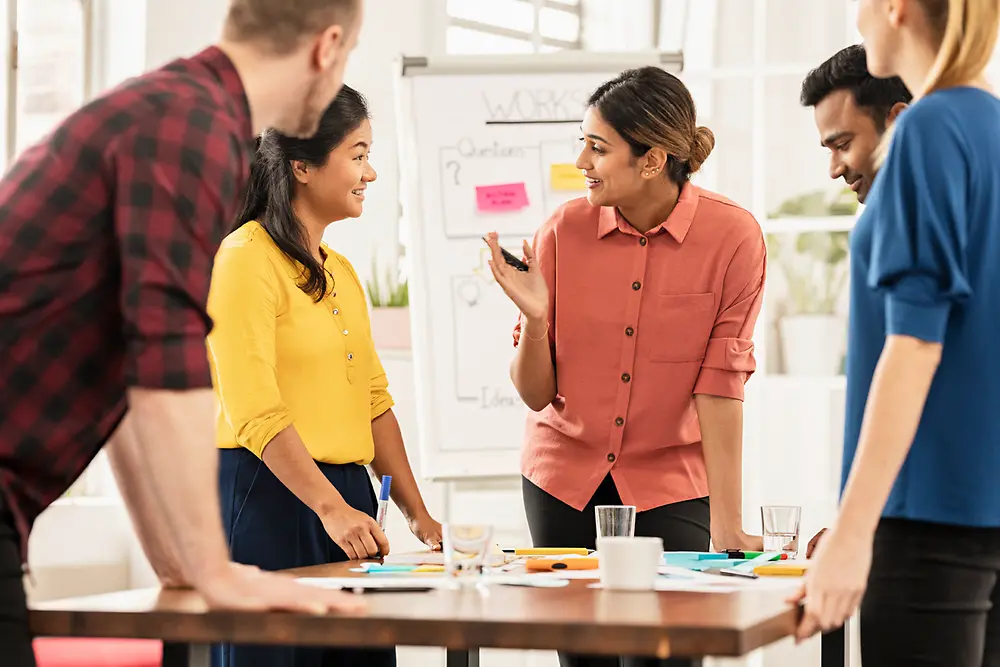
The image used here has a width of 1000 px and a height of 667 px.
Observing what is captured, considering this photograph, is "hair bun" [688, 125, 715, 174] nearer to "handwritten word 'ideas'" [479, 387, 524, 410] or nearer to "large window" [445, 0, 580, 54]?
"handwritten word 'ideas'" [479, 387, 524, 410]

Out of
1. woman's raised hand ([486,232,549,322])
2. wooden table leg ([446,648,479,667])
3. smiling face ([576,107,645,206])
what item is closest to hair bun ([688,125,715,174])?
smiling face ([576,107,645,206])

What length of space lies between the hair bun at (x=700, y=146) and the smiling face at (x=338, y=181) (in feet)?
2.26

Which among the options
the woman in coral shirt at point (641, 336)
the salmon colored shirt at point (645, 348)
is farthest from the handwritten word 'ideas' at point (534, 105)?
the salmon colored shirt at point (645, 348)

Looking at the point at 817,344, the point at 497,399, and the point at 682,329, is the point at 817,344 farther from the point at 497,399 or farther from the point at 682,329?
the point at 682,329

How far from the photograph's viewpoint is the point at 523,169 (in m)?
3.47

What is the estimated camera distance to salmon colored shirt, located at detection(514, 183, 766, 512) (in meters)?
2.36

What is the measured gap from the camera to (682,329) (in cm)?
240

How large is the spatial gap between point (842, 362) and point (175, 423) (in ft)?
9.72

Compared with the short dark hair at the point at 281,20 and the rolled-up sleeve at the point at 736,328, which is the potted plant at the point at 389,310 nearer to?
the rolled-up sleeve at the point at 736,328

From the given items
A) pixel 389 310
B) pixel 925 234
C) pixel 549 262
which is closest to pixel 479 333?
pixel 389 310

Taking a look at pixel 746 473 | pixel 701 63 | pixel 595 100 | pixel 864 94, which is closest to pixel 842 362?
pixel 746 473

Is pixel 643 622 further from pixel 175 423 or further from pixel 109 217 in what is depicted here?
pixel 109 217

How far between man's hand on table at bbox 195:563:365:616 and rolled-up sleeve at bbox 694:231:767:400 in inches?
48.8

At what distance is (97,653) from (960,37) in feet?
8.14
